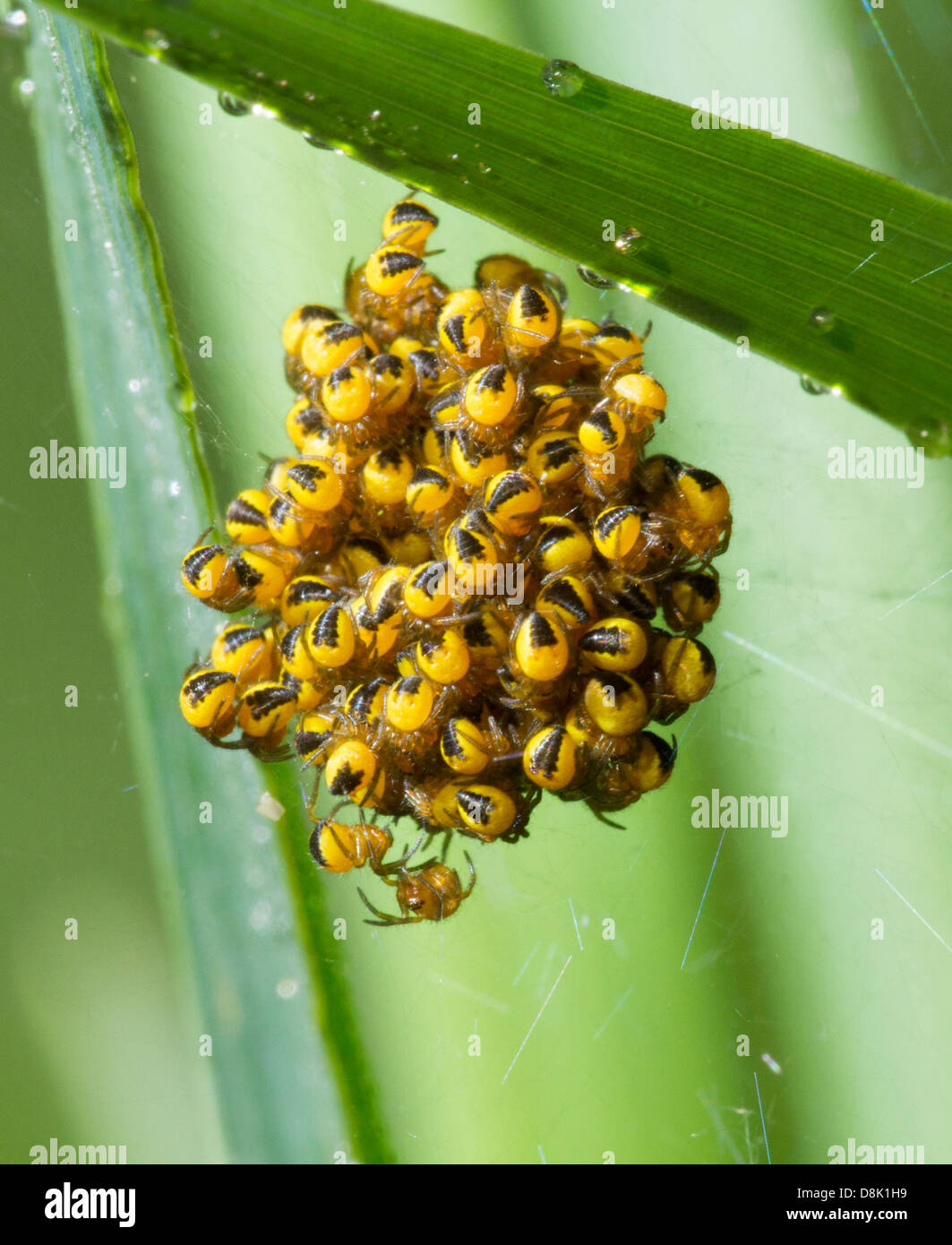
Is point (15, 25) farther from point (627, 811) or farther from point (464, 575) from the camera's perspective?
point (627, 811)

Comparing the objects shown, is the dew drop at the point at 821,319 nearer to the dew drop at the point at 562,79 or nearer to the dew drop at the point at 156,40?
the dew drop at the point at 562,79

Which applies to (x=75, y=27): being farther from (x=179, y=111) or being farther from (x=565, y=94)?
(x=565, y=94)

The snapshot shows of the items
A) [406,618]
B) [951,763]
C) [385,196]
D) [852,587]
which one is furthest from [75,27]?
[951,763]

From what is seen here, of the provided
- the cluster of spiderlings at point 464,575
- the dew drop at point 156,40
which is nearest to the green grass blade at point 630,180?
the dew drop at point 156,40

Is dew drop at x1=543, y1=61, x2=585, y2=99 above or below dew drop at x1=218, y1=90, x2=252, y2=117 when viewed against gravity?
below

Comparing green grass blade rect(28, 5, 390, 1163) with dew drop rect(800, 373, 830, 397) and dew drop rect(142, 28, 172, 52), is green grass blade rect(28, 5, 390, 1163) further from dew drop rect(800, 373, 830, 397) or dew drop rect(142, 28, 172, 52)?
dew drop rect(800, 373, 830, 397)

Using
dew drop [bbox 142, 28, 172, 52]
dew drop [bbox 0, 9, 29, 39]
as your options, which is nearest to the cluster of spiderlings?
dew drop [bbox 142, 28, 172, 52]
